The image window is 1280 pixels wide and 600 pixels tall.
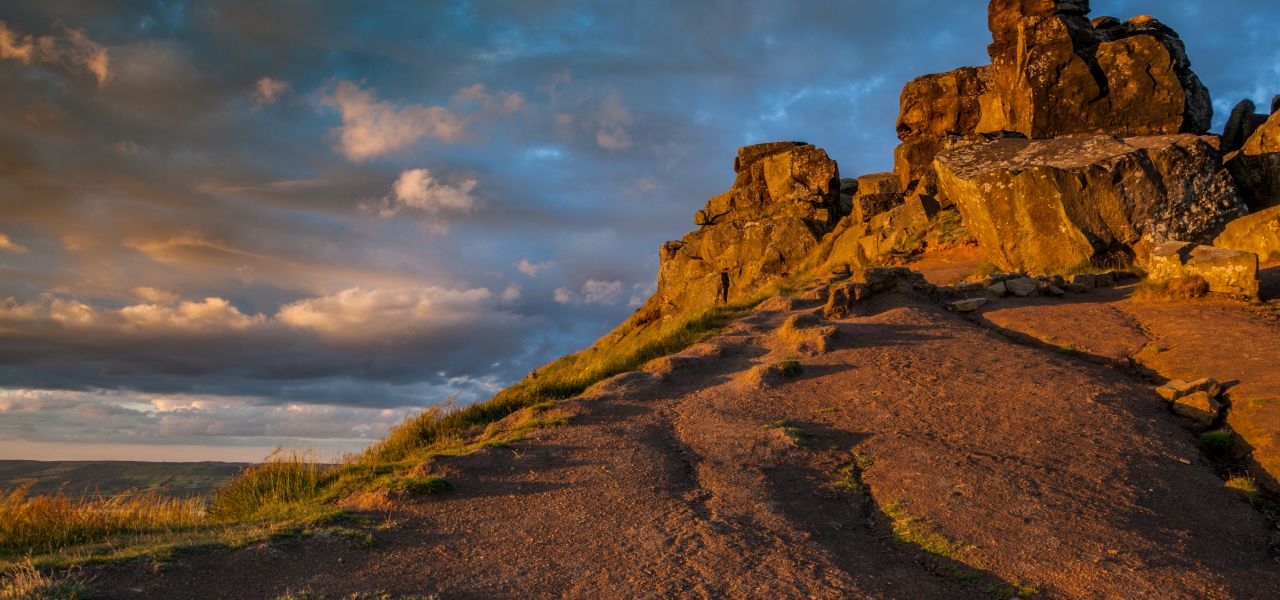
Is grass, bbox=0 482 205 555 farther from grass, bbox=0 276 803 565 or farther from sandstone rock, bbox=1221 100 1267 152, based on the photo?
sandstone rock, bbox=1221 100 1267 152

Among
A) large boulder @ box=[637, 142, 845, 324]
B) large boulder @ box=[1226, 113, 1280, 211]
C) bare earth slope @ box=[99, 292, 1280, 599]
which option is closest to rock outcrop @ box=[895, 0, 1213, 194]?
large boulder @ box=[1226, 113, 1280, 211]

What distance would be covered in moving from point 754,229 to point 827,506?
2738cm

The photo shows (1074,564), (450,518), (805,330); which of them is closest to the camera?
(1074,564)

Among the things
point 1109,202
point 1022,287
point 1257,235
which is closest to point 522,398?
point 1022,287

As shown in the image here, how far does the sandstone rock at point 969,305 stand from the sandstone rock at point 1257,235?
622cm

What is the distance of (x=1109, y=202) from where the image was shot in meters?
19.5

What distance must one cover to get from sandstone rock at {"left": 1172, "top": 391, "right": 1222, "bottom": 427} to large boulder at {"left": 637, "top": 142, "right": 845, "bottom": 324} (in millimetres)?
20452

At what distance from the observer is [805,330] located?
1441cm

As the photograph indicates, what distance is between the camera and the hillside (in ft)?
20.8

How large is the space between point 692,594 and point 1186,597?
4140mm

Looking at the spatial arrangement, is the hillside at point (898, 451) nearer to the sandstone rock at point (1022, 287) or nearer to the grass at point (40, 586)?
the sandstone rock at point (1022, 287)

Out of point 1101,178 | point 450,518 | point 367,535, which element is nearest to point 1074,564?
point 450,518

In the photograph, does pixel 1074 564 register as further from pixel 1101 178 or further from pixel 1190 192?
pixel 1190 192

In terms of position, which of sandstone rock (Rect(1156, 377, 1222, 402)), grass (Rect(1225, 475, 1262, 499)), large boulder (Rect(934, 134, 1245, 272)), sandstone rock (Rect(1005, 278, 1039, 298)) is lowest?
grass (Rect(1225, 475, 1262, 499))
